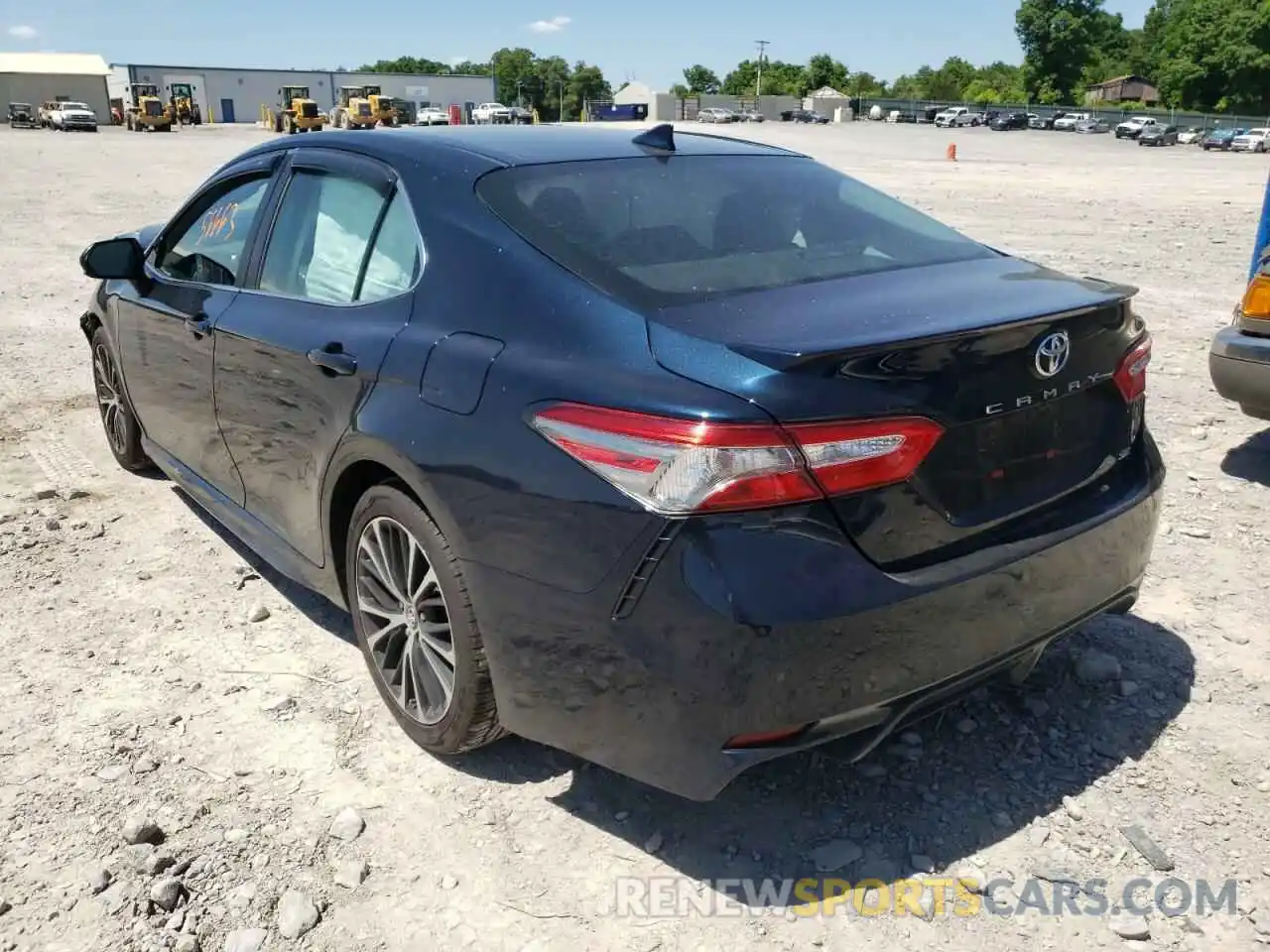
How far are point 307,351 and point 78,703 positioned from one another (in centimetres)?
134

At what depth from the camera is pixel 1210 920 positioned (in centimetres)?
238

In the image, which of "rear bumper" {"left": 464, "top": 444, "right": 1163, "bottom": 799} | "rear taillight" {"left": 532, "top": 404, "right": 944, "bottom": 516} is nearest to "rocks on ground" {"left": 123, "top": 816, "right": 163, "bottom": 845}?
"rear bumper" {"left": 464, "top": 444, "right": 1163, "bottom": 799}

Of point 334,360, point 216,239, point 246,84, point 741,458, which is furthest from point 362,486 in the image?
point 246,84

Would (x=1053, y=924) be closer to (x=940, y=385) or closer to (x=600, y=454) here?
(x=940, y=385)

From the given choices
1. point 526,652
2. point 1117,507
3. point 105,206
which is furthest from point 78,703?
point 105,206

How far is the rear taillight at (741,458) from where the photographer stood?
2.12 meters

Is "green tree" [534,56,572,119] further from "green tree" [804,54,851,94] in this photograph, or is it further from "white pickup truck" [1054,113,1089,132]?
"white pickup truck" [1054,113,1089,132]

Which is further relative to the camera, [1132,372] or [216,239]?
[216,239]

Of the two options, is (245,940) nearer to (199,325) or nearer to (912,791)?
(912,791)

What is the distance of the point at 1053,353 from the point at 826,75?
156 m

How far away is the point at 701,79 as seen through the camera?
162000 millimetres

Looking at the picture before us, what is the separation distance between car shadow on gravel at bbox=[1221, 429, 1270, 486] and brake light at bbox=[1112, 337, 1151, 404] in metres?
2.58

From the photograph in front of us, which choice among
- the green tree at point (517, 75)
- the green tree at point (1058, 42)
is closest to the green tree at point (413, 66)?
the green tree at point (517, 75)

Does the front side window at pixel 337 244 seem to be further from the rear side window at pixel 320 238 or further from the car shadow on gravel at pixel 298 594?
the car shadow on gravel at pixel 298 594
